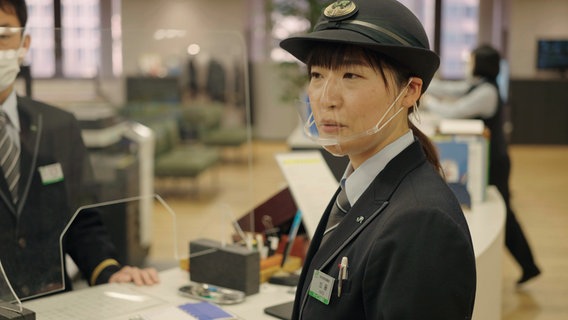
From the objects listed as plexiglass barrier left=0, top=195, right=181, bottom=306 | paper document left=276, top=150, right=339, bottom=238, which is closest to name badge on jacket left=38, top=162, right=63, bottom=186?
plexiglass barrier left=0, top=195, right=181, bottom=306

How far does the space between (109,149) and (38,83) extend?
73 centimetres

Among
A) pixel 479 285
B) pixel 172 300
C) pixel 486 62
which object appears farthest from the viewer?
pixel 486 62

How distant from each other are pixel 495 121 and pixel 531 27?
8.82 meters

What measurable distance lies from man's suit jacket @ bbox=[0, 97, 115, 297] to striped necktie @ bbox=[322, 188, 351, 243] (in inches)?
43.2

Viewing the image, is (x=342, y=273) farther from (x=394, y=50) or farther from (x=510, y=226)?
(x=510, y=226)

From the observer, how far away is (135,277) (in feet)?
8.18

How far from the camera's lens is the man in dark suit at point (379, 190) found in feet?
4.25

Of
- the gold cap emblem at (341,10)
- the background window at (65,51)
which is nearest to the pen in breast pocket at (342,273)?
the gold cap emblem at (341,10)

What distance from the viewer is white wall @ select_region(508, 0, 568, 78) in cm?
1349

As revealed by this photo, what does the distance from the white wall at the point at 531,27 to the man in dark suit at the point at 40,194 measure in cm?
1213

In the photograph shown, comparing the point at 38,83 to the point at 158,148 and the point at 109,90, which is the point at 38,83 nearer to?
the point at 109,90

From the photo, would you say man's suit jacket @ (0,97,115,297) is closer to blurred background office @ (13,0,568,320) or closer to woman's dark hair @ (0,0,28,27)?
blurred background office @ (13,0,568,320)

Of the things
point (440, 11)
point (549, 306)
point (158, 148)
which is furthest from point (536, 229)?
point (440, 11)

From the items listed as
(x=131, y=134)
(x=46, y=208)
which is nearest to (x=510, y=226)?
(x=131, y=134)
